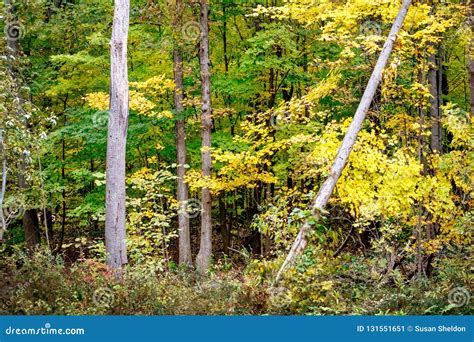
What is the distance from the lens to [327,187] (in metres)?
9.82

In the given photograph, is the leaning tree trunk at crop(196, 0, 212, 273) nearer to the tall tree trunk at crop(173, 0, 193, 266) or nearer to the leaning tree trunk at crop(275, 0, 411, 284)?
the tall tree trunk at crop(173, 0, 193, 266)

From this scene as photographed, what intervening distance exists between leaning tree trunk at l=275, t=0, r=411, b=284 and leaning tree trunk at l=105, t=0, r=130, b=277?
439 centimetres

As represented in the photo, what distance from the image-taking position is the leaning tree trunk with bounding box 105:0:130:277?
11648 mm

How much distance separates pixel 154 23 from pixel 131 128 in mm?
3493

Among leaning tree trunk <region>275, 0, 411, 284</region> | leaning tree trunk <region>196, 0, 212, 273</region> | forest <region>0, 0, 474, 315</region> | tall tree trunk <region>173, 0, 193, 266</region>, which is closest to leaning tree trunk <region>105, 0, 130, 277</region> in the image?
forest <region>0, 0, 474, 315</region>

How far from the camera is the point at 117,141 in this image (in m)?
11.8

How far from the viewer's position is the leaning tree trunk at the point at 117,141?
11648 millimetres

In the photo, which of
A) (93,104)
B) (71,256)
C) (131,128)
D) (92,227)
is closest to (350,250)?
(131,128)

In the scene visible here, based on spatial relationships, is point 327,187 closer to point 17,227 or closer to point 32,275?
point 32,275

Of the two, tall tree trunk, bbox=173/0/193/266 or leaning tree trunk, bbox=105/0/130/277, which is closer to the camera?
leaning tree trunk, bbox=105/0/130/277

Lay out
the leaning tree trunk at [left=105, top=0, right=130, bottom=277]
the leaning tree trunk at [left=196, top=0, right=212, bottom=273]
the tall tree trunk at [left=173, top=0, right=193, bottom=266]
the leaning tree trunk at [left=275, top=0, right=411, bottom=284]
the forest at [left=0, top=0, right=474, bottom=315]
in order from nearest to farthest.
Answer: the forest at [left=0, top=0, right=474, bottom=315] < the leaning tree trunk at [left=275, top=0, right=411, bottom=284] < the leaning tree trunk at [left=105, top=0, right=130, bottom=277] < the leaning tree trunk at [left=196, top=0, right=212, bottom=273] < the tall tree trunk at [left=173, top=0, right=193, bottom=266]

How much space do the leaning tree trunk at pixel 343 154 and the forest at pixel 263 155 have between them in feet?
0.09

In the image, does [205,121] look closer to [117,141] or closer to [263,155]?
[263,155]

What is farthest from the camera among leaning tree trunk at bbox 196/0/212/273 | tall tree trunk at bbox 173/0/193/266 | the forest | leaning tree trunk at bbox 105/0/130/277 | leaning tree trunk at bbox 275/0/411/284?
tall tree trunk at bbox 173/0/193/266
